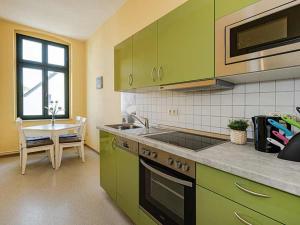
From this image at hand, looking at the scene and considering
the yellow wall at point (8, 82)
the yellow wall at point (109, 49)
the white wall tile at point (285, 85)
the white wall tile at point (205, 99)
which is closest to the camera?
the white wall tile at point (285, 85)

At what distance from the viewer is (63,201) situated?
2.02 meters

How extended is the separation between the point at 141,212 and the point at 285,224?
1071mm

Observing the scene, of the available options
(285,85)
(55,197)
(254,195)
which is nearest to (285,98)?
(285,85)

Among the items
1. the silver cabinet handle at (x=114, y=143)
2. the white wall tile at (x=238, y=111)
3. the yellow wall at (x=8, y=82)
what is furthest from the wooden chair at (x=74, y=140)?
the white wall tile at (x=238, y=111)

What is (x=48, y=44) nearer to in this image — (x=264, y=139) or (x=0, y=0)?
(x=0, y=0)

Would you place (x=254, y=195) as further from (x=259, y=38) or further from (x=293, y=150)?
(x=259, y=38)

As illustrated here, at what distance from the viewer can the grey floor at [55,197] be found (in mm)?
1707

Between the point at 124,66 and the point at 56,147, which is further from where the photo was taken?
the point at 56,147

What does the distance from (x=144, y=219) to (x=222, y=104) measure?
47.1 inches

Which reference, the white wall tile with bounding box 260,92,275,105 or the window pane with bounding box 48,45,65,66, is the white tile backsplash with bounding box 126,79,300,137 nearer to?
the white wall tile with bounding box 260,92,275,105

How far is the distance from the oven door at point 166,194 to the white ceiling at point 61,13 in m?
2.85

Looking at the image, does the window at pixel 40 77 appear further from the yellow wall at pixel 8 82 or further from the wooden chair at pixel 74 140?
the wooden chair at pixel 74 140

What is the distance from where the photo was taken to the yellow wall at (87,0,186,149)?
231 centimetres

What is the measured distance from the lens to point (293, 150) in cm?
84
